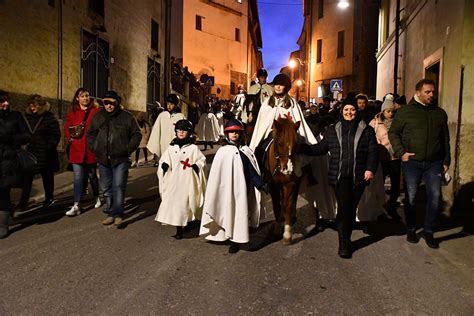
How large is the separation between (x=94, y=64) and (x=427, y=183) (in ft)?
38.7

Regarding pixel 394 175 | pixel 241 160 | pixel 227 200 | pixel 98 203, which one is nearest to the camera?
pixel 227 200

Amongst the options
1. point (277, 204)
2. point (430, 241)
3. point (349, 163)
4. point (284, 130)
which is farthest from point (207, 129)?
point (349, 163)

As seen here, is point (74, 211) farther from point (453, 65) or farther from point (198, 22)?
point (198, 22)

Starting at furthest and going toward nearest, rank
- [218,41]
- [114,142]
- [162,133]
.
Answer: [218,41] < [162,133] < [114,142]

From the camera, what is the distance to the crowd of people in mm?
5406

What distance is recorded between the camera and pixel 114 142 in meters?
6.62

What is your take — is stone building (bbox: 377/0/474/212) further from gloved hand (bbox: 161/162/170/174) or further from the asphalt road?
gloved hand (bbox: 161/162/170/174)

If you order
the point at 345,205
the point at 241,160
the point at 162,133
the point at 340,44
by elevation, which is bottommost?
the point at 345,205

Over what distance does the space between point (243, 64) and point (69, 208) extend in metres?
43.8

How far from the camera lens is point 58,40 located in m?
12.1

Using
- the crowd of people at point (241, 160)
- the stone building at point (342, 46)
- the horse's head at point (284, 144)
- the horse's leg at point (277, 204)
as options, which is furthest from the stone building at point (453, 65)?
the stone building at point (342, 46)

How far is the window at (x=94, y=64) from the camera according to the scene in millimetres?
13992

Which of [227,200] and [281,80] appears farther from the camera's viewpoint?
[281,80]

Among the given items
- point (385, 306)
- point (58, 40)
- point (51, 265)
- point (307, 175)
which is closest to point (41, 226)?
point (51, 265)
